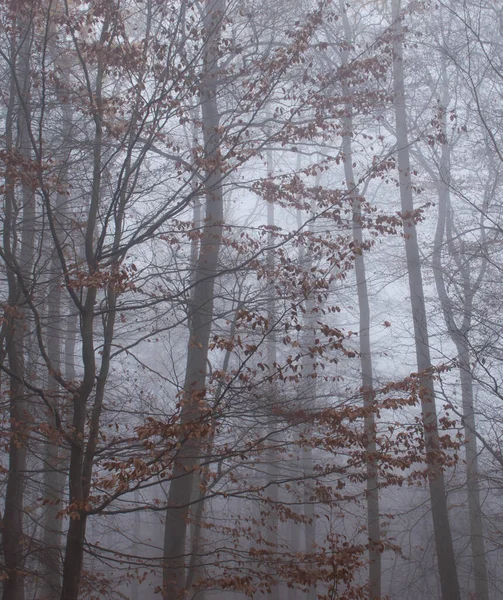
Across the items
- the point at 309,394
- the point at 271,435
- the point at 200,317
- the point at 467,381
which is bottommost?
the point at 271,435

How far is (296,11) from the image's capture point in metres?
9.83

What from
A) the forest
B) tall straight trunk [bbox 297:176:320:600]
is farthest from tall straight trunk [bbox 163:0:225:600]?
tall straight trunk [bbox 297:176:320:600]

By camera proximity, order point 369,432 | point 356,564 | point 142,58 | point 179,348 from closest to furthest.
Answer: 1. point 356,564
2. point 142,58
3. point 369,432
4. point 179,348

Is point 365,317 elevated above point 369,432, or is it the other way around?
point 365,317

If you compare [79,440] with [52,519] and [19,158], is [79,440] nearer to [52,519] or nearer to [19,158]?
[19,158]

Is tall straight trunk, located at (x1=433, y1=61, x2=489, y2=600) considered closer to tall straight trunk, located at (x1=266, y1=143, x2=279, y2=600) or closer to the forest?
the forest

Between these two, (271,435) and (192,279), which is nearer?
(192,279)

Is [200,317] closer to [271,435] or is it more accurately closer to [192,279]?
[192,279]

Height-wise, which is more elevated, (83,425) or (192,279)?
(192,279)

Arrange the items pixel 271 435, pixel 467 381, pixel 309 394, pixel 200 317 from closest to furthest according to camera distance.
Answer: pixel 200 317 → pixel 309 394 → pixel 271 435 → pixel 467 381

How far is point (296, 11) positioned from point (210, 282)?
198 inches

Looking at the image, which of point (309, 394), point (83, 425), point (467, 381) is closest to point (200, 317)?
point (309, 394)

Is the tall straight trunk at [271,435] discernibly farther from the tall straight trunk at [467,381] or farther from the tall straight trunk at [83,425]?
the tall straight trunk at [467,381]

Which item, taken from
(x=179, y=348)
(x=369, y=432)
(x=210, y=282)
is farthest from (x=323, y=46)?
(x=179, y=348)
